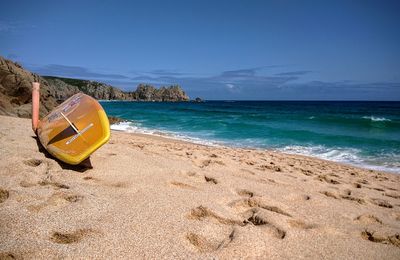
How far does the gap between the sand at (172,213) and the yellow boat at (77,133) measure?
180 millimetres

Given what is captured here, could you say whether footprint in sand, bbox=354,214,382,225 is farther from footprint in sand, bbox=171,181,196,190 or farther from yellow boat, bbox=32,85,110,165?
yellow boat, bbox=32,85,110,165

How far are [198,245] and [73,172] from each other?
214 cm

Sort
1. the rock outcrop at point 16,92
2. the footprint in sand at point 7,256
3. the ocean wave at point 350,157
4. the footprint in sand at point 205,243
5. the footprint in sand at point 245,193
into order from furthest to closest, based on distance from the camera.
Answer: the rock outcrop at point 16,92, the ocean wave at point 350,157, the footprint in sand at point 245,193, the footprint in sand at point 205,243, the footprint in sand at point 7,256

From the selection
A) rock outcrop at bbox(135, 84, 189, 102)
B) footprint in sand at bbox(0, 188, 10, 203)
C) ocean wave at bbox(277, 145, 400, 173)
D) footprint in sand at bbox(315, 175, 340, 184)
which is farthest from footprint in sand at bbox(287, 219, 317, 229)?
rock outcrop at bbox(135, 84, 189, 102)

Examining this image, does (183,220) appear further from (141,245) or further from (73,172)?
(73,172)

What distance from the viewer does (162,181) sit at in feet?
12.6

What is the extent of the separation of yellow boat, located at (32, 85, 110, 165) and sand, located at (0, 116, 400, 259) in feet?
0.59

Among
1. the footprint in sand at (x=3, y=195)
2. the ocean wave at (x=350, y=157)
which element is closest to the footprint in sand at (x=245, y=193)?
the footprint in sand at (x=3, y=195)

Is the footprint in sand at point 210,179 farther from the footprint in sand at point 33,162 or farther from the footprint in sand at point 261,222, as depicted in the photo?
the footprint in sand at point 33,162

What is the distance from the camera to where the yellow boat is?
3.91m

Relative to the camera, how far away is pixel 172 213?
2.86 meters

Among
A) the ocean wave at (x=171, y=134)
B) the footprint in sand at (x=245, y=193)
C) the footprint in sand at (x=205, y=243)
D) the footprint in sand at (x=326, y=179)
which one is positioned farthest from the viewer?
the ocean wave at (x=171, y=134)

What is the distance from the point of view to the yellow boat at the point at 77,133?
12.8 ft

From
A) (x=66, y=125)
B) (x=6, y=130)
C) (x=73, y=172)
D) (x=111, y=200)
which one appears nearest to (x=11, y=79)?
(x=6, y=130)
